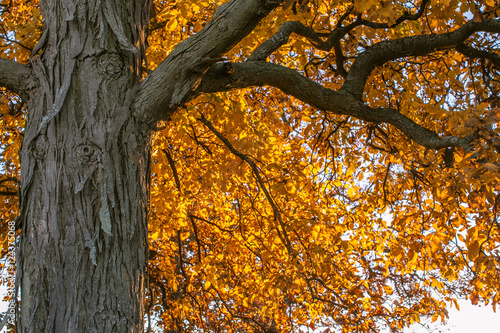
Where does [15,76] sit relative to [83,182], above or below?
above

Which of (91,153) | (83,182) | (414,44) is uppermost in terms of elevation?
(414,44)

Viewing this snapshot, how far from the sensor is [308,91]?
9.82 feet

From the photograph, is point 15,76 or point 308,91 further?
point 308,91

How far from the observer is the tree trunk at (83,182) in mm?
1988

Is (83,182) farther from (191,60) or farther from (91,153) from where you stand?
(191,60)

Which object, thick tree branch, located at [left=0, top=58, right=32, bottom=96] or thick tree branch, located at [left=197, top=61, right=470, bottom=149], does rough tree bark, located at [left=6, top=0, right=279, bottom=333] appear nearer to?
thick tree branch, located at [left=0, top=58, right=32, bottom=96]

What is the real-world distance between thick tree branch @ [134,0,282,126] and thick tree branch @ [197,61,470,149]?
210 millimetres

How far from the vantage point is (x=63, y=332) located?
192cm

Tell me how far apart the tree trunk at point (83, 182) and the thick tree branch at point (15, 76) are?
76 mm

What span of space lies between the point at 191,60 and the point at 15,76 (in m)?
1.07

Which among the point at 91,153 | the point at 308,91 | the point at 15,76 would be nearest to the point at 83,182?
the point at 91,153

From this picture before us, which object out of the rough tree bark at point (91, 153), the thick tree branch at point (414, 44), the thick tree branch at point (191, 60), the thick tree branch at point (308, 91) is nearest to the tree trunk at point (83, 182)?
the rough tree bark at point (91, 153)

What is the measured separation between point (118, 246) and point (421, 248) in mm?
2816

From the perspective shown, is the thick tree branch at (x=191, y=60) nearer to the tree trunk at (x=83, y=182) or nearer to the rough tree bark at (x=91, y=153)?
the rough tree bark at (x=91, y=153)
